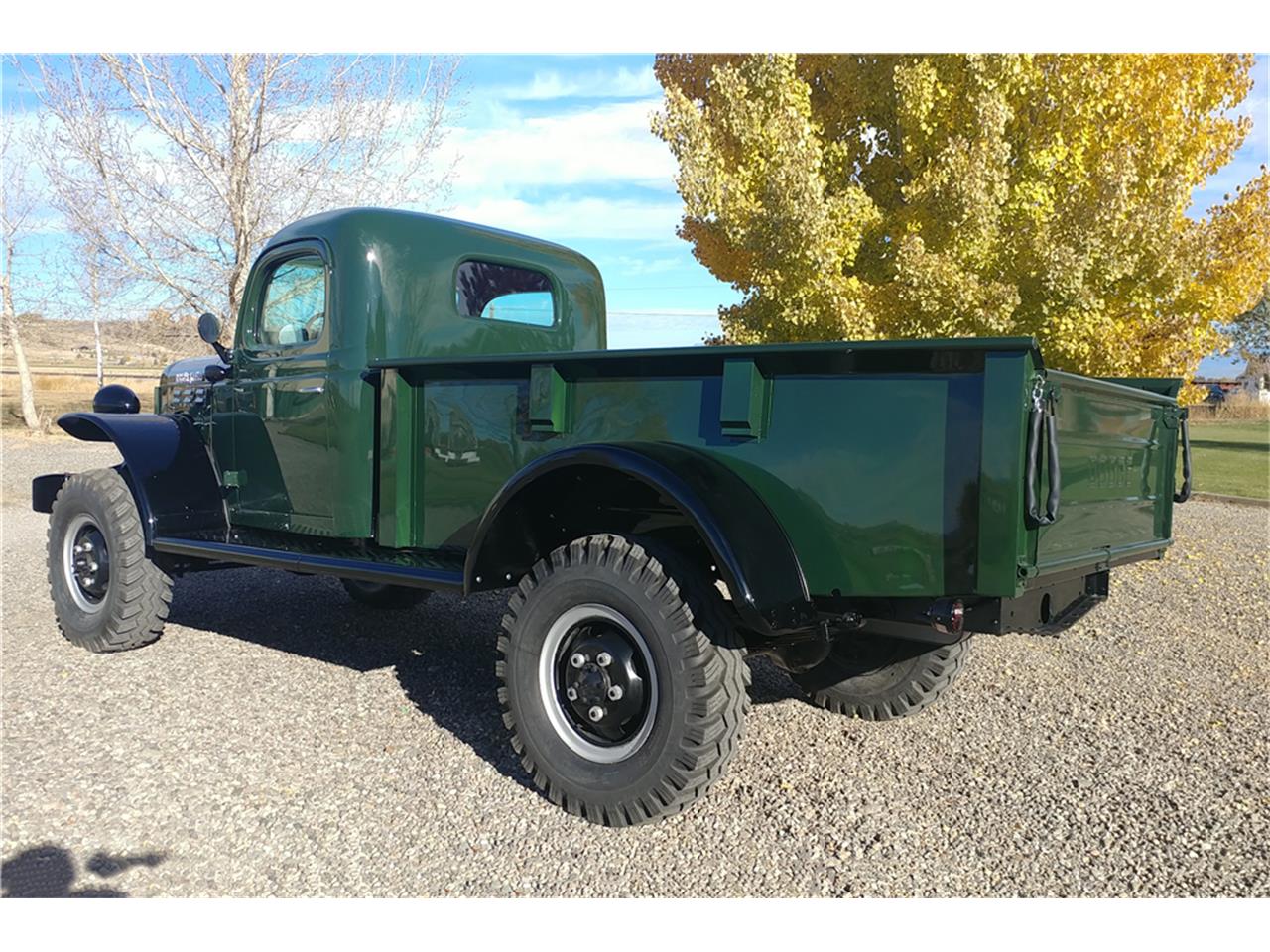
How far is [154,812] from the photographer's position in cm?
350

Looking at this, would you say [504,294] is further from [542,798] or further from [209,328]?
[542,798]

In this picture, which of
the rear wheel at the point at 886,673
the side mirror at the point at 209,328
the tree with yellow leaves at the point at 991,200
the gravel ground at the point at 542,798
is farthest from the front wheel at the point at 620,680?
the tree with yellow leaves at the point at 991,200

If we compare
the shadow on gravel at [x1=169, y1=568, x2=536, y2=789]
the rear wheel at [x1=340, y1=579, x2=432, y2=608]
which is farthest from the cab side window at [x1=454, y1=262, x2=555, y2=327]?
the rear wheel at [x1=340, y1=579, x2=432, y2=608]

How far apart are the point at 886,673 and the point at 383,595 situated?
361 cm

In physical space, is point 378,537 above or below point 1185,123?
below

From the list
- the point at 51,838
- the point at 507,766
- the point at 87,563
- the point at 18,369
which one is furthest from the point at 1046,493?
the point at 18,369

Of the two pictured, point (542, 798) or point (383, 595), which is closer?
point (542, 798)

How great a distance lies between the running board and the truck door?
0.21 metres

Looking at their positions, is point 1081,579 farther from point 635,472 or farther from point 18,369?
point 18,369

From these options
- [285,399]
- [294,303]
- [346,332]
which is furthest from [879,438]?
[294,303]

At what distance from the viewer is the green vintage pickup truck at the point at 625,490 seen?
3.04 metres

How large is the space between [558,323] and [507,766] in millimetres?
2622

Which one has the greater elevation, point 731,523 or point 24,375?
point 24,375

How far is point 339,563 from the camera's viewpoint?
4523mm
